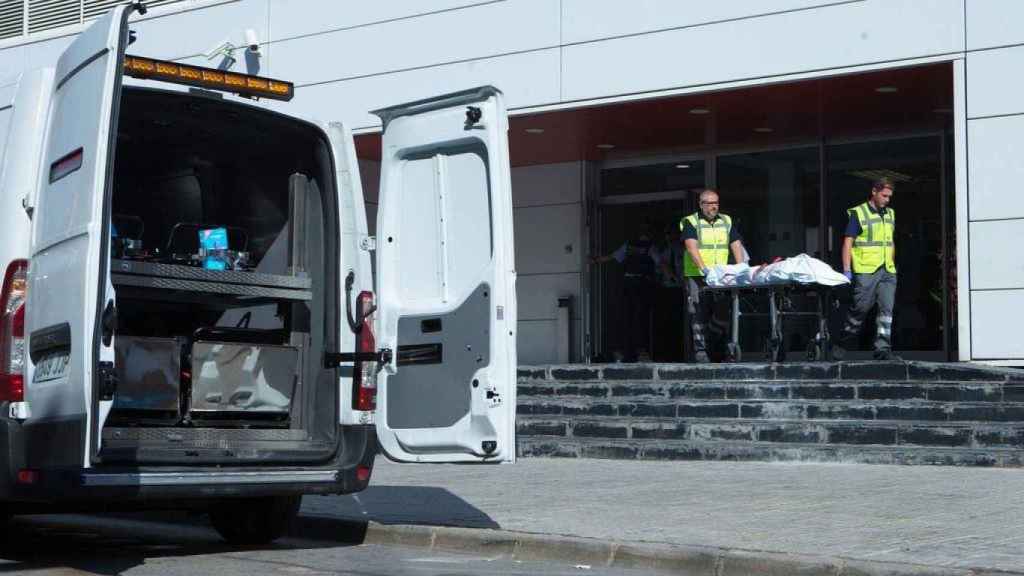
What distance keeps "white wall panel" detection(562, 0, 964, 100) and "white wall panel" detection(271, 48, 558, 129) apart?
32cm

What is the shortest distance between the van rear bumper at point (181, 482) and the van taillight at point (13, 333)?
170 millimetres

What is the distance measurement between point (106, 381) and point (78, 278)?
49 cm

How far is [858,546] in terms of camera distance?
774 centimetres

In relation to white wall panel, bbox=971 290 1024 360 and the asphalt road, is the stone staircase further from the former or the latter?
the asphalt road

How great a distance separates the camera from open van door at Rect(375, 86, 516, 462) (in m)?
8.22

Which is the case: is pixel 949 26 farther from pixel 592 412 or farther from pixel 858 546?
pixel 858 546

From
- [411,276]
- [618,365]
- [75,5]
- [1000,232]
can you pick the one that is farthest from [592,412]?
[75,5]

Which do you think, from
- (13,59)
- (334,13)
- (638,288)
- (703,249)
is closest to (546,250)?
(638,288)

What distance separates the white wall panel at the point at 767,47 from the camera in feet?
Answer: 48.5

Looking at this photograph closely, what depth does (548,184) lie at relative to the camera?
20.7m

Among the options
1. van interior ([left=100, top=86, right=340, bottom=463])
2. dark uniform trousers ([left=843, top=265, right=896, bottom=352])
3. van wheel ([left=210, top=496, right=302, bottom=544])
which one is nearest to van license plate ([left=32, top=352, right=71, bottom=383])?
van interior ([left=100, top=86, right=340, bottom=463])

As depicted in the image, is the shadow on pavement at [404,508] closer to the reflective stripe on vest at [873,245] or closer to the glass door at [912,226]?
the reflective stripe on vest at [873,245]

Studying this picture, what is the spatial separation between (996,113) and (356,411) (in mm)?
8368

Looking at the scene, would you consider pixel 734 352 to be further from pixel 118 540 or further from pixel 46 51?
pixel 46 51
